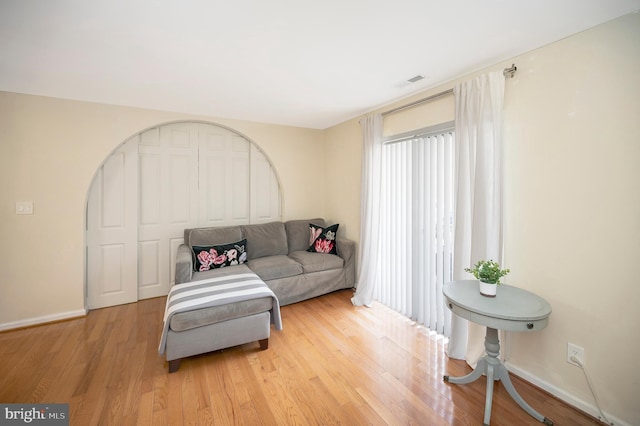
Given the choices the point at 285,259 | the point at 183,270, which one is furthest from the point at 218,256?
the point at 285,259

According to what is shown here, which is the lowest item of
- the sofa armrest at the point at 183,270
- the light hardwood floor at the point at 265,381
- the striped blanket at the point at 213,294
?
the light hardwood floor at the point at 265,381

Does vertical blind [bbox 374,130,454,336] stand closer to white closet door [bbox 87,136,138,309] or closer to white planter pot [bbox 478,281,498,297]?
white planter pot [bbox 478,281,498,297]

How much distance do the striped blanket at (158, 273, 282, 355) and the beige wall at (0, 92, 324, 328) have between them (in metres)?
1.55

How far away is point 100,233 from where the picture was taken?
10.5ft

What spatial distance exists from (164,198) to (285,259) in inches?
71.1

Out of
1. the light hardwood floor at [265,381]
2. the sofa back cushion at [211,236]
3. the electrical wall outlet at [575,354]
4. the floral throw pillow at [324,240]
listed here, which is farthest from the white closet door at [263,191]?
the electrical wall outlet at [575,354]

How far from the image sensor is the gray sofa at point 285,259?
3.18 metres

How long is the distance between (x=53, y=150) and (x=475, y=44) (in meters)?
4.08

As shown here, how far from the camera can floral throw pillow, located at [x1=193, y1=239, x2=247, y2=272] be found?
310cm

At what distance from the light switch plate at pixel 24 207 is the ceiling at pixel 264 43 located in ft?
3.69

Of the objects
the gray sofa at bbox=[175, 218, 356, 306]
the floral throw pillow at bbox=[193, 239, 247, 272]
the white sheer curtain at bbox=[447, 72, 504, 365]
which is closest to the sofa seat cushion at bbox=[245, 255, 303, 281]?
the gray sofa at bbox=[175, 218, 356, 306]

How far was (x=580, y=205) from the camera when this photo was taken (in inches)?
66.1

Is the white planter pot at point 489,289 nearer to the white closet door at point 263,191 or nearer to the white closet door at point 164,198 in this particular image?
the white closet door at point 263,191

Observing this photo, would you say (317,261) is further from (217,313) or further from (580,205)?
(580,205)
